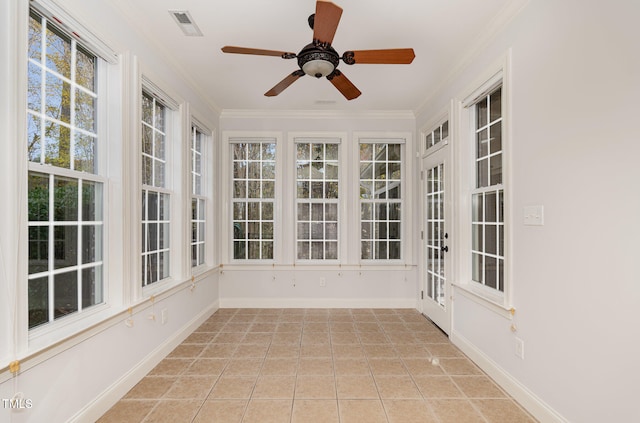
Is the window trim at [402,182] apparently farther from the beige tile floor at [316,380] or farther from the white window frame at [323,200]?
the beige tile floor at [316,380]

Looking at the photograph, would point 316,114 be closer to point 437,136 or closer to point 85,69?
point 437,136

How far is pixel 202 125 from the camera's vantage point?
4.00 meters

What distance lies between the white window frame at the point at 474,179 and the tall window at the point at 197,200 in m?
2.98

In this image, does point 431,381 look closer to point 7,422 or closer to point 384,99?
point 7,422

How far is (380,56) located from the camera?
7.16 ft

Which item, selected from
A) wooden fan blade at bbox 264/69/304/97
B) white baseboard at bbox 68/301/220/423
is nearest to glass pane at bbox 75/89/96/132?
wooden fan blade at bbox 264/69/304/97

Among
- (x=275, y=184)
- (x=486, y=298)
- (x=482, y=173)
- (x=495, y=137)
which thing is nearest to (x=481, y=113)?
(x=495, y=137)

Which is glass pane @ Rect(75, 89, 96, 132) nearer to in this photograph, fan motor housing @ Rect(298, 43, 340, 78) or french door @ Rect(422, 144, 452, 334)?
fan motor housing @ Rect(298, 43, 340, 78)

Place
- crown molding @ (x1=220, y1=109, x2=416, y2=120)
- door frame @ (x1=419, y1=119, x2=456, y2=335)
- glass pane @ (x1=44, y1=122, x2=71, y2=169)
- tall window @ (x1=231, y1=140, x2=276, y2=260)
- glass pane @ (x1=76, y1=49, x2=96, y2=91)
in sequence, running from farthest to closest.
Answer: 1. tall window @ (x1=231, y1=140, x2=276, y2=260)
2. crown molding @ (x1=220, y1=109, x2=416, y2=120)
3. door frame @ (x1=419, y1=119, x2=456, y2=335)
4. glass pane @ (x1=76, y1=49, x2=96, y2=91)
5. glass pane @ (x1=44, y1=122, x2=71, y2=169)

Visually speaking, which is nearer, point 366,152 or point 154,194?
point 154,194

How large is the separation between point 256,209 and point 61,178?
2845 millimetres

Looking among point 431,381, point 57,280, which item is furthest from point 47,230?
point 431,381

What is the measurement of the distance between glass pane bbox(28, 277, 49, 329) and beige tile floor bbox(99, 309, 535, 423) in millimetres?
808

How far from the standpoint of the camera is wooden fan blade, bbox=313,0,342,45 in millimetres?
1691
